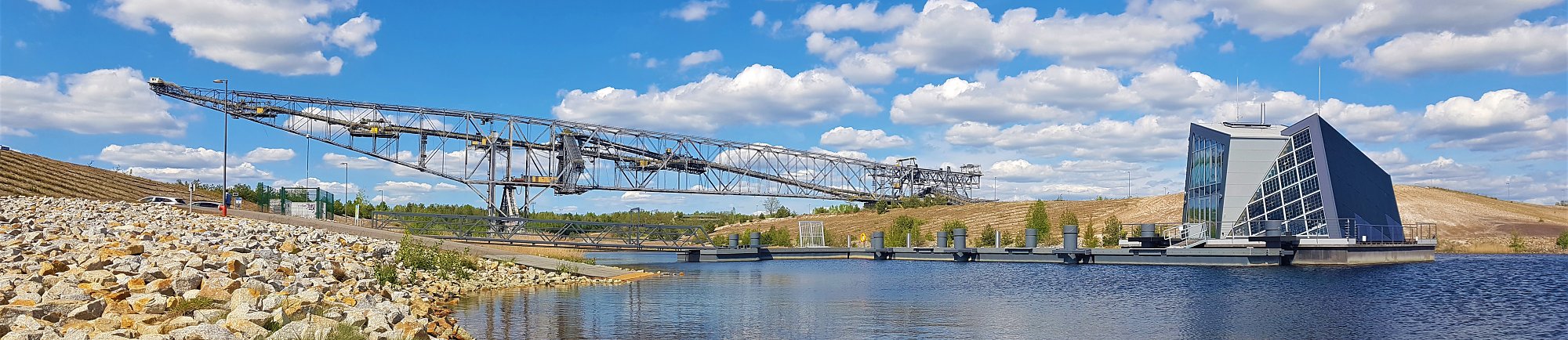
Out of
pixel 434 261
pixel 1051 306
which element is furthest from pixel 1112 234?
pixel 434 261

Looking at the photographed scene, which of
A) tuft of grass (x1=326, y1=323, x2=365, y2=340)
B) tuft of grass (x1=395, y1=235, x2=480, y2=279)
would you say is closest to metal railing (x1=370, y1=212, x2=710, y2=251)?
tuft of grass (x1=395, y1=235, x2=480, y2=279)

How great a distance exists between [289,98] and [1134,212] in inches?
2823

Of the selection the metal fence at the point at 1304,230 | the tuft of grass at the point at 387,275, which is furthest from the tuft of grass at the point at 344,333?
the metal fence at the point at 1304,230

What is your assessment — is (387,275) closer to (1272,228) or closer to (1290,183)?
(1272,228)

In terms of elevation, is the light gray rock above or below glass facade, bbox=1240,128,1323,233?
below

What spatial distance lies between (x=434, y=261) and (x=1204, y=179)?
44759 mm

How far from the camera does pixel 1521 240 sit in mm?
71312

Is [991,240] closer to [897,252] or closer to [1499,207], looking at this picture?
[897,252]

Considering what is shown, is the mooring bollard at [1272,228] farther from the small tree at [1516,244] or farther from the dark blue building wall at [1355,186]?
the small tree at [1516,244]

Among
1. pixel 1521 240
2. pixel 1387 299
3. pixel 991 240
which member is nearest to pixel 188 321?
pixel 1387 299

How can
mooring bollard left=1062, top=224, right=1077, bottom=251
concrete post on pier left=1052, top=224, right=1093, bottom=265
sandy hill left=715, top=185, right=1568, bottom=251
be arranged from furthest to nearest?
sandy hill left=715, top=185, right=1568, bottom=251 < mooring bollard left=1062, top=224, right=1077, bottom=251 < concrete post on pier left=1052, top=224, right=1093, bottom=265

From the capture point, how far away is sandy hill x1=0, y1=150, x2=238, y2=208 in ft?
146

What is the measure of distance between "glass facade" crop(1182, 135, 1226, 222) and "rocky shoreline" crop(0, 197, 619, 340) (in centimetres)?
3772

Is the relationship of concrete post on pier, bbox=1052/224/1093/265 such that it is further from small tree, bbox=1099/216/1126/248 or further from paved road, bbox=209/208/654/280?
paved road, bbox=209/208/654/280
